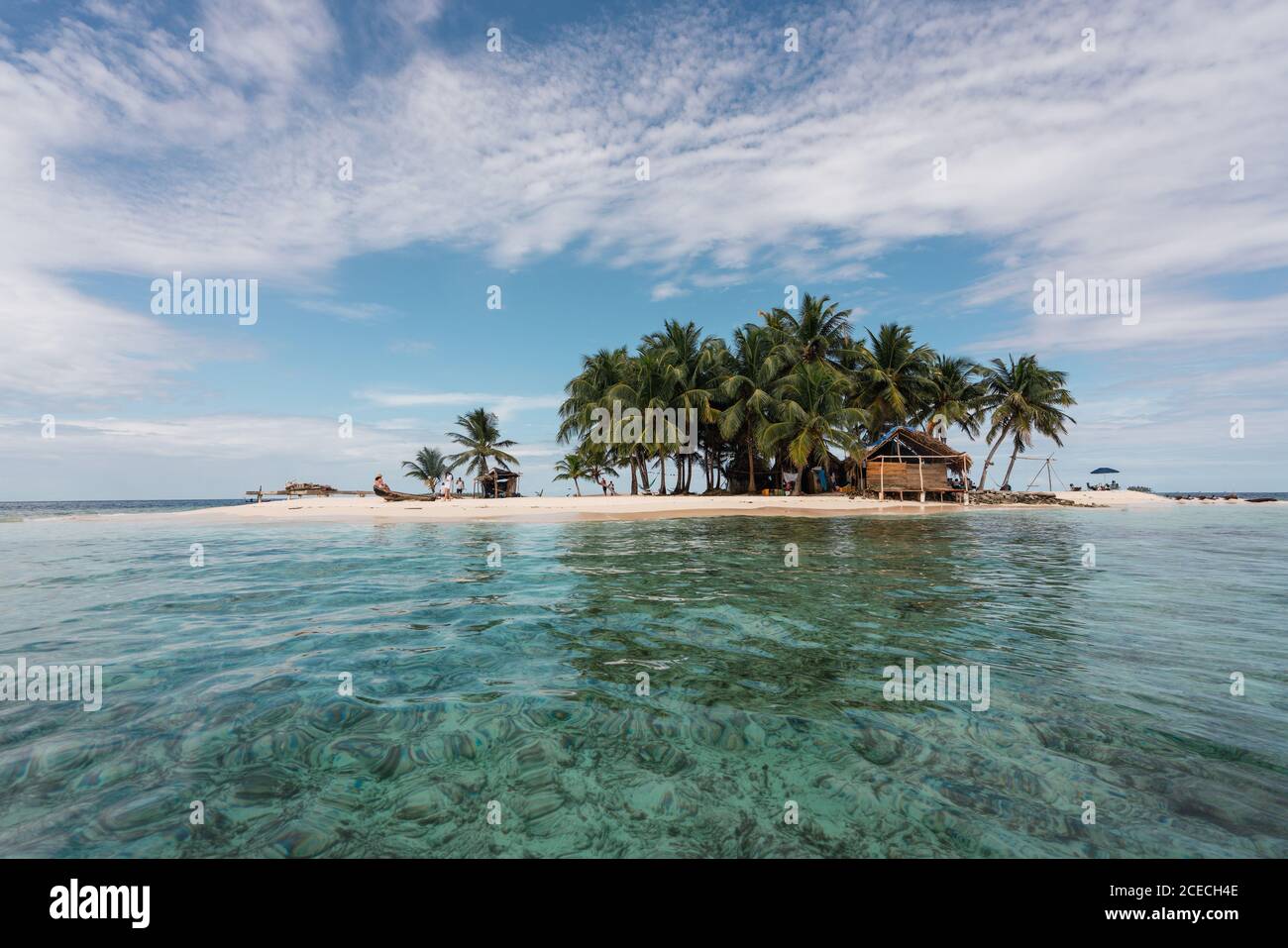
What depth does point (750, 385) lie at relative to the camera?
Result: 131ft

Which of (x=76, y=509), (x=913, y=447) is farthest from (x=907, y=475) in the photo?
(x=76, y=509)

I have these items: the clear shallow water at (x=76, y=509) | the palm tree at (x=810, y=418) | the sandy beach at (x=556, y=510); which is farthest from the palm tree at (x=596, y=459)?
the clear shallow water at (x=76, y=509)

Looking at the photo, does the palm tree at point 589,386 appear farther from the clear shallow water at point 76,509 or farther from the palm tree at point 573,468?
the clear shallow water at point 76,509

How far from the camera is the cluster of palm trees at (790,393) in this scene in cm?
3709

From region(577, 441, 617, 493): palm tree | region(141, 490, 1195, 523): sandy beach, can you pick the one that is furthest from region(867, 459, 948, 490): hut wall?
region(577, 441, 617, 493): palm tree

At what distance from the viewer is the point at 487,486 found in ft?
160

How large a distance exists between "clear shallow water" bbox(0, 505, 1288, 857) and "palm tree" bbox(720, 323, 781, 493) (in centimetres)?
2871

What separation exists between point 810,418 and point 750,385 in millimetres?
6443

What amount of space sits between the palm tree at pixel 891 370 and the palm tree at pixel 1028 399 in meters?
5.98

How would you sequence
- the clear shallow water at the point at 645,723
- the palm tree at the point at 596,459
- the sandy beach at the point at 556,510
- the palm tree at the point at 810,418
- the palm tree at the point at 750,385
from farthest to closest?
the palm tree at the point at 596,459 < the palm tree at the point at 750,385 < the palm tree at the point at 810,418 < the sandy beach at the point at 556,510 < the clear shallow water at the point at 645,723
